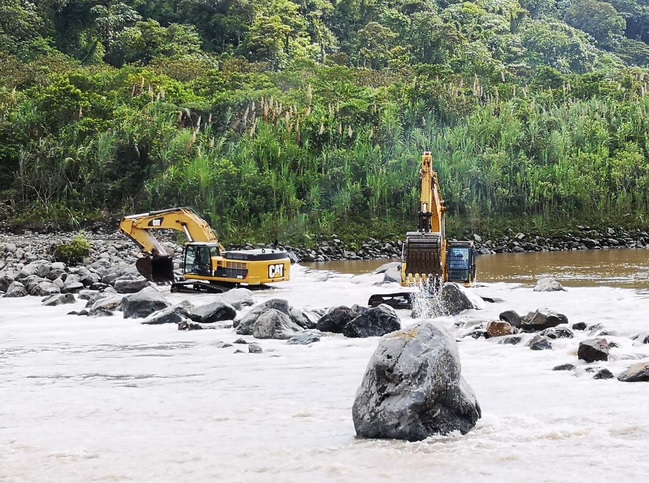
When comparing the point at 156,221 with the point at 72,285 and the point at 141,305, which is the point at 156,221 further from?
the point at 141,305

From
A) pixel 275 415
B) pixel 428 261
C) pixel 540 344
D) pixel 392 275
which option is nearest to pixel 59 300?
pixel 428 261

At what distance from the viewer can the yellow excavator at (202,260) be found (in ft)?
67.1

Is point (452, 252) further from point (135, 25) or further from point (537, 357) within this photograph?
point (135, 25)

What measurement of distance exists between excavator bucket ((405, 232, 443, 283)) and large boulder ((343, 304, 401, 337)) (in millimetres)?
4156

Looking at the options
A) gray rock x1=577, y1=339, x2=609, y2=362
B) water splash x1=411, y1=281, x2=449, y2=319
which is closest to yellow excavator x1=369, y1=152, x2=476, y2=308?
water splash x1=411, y1=281, x2=449, y2=319

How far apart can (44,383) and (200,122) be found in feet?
103

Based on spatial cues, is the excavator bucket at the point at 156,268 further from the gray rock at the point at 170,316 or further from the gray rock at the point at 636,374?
the gray rock at the point at 636,374

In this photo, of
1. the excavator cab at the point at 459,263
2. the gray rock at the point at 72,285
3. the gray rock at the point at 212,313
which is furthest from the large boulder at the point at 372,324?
the gray rock at the point at 72,285

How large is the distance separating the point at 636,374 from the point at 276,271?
41.6 feet

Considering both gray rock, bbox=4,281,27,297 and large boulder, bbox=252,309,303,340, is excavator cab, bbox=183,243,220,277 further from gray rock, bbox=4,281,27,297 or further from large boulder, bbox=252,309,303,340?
large boulder, bbox=252,309,303,340

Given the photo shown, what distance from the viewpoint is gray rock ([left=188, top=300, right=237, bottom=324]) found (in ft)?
47.1

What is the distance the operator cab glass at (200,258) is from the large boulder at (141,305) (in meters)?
4.99

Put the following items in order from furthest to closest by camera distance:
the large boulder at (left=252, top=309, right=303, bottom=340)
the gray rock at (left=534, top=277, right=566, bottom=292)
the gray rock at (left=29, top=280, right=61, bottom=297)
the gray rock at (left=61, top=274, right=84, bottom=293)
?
the gray rock at (left=61, top=274, right=84, bottom=293), the gray rock at (left=29, top=280, right=61, bottom=297), the gray rock at (left=534, top=277, right=566, bottom=292), the large boulder at (left=252, top=309, right=303, bottom=340)

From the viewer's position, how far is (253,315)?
1320cm
